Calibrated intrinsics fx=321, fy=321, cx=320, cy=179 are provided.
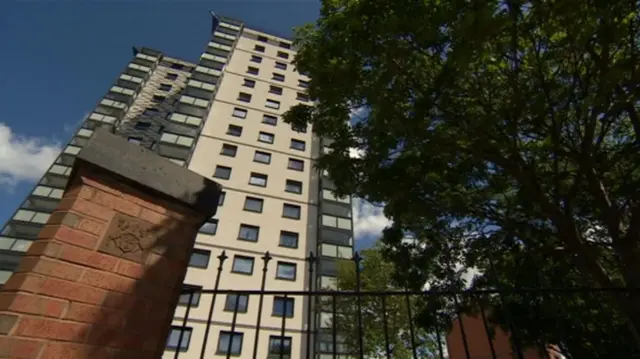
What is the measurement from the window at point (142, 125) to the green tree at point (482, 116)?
101 feet

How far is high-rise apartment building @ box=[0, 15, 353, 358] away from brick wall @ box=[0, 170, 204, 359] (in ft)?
50.7

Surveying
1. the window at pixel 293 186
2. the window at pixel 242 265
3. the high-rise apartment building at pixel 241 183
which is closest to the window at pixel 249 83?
the high-rise apartment building at pixel 241 183

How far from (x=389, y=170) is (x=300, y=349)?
1658 cm

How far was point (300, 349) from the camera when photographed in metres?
18.1

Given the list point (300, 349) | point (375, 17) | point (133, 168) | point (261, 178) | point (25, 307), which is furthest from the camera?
point (261, 178)

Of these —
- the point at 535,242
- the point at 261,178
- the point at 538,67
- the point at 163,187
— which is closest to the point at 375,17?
the point at 538,67

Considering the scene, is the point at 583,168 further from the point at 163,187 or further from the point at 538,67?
the point at 163,187

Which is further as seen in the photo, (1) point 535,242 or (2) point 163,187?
(1) point 535,242

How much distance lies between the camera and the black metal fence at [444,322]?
227 centimetres

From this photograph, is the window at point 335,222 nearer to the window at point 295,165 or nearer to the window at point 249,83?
the window at point 295,165

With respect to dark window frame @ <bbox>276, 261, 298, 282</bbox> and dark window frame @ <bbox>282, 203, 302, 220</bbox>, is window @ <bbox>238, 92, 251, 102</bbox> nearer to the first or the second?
dark window frame @ <bbox>282, 203, 302, 220</bbox>

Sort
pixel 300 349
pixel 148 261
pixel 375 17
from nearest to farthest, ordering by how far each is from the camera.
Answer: pixel 148 261 → pixel 375 17 → pixel 300 349

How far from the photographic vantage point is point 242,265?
19.6 meters

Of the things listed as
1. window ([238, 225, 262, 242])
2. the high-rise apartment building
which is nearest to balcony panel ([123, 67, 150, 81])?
the high-rise apartment building
